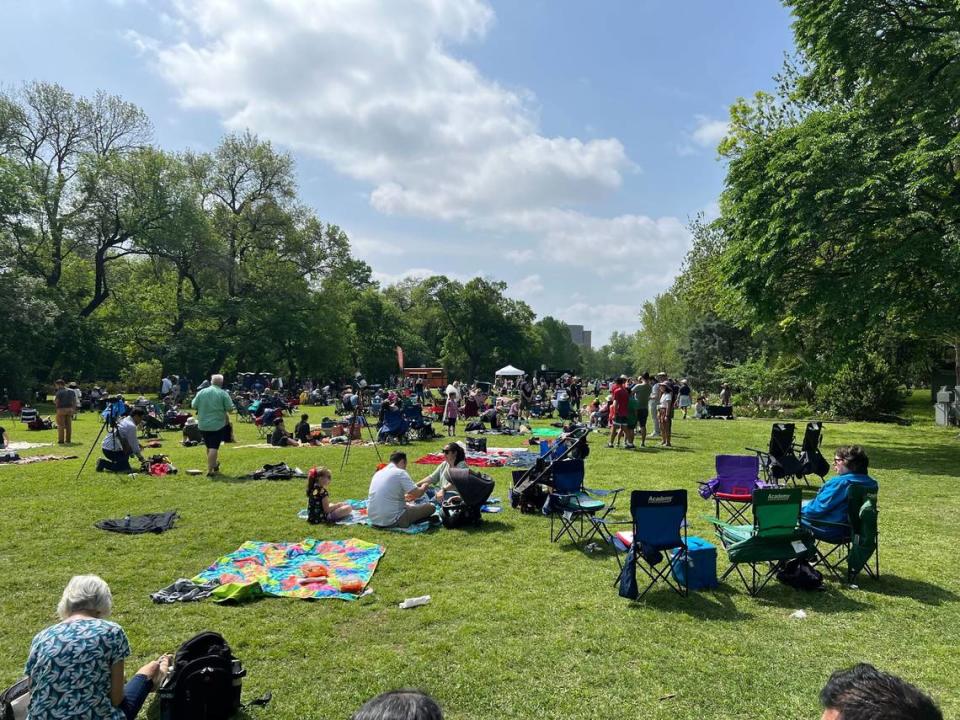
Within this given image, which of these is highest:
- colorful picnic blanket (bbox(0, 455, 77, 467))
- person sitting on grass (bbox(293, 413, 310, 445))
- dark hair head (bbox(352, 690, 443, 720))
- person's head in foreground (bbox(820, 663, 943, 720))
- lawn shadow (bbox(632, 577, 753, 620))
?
person's head in foreground (bbox(820, 663, 943, 720))

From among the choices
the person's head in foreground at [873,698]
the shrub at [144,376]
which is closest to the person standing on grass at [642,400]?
the person's head in foreground at [873,698]

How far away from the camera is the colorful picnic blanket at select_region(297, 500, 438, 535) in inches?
315

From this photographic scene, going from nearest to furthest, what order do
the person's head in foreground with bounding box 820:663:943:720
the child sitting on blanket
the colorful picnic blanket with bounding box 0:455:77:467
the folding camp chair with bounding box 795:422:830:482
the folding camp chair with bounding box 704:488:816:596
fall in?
the person's head in foreground with bounding box 820:663:943:720 < the folding camp chair with bounding box 704:488:816:596 < the child sitting on blanket < the folding camp chair with bounding box 795:422:830:482 < the colorful picnic blanket with bounding box 0:455:77:467

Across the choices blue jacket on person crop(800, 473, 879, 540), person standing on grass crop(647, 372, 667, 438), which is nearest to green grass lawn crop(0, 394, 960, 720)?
blue jacket on person crop(800, 473, 879, 540)

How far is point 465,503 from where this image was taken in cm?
816

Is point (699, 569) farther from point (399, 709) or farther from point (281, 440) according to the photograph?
point (281, 440)

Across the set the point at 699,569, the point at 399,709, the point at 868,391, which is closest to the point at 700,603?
the point at 699,569

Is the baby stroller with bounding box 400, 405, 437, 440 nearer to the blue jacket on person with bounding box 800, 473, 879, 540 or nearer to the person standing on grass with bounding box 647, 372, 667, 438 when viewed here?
the person standing on grass with bounding box 647, 372, 667, 438

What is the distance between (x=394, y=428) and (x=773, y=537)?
11.8m

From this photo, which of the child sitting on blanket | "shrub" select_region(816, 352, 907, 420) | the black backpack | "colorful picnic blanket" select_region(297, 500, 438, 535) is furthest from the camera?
"shrub" select_region(816, 352, 907, 420)

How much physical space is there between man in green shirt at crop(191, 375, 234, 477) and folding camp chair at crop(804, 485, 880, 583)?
32.4 feet

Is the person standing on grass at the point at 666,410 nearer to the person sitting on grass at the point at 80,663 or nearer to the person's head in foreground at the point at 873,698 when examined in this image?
the person sitting on grass at the point at 80,663

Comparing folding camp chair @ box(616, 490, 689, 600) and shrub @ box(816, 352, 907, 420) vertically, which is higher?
shrub @ box(816, 352, 907, 420)

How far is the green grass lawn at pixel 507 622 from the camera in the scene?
396 centimetres
